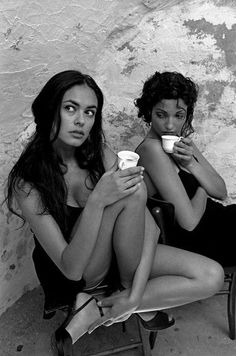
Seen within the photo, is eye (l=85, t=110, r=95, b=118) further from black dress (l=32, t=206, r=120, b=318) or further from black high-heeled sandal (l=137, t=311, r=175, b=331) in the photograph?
black high-heeled sandal (l=137, t=311, r=175, b=331)

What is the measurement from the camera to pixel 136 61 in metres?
3.25

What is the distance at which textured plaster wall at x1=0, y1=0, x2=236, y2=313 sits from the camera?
2.73 m

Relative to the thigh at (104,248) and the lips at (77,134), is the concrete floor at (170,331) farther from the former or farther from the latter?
the lips at (77,134)

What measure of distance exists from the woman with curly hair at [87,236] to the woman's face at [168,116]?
399 millimetres

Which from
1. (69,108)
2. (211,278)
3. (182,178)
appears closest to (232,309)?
(211,278)

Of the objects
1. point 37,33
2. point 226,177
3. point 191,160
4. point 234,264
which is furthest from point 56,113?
point 226,177

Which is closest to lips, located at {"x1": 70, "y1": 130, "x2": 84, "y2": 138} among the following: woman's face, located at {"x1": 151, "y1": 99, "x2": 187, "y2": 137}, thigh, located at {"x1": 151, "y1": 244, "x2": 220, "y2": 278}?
woman's face, located at {"x1": 151, "y1": 99, "x2": 187, "y2": 137}

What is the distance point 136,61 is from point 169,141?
102 cm

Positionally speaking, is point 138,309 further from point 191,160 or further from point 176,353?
point 191,160

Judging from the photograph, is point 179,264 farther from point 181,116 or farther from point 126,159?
point 181,116

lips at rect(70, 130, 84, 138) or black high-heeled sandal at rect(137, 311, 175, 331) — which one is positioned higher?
lips at rect(70, 130, 84, 138)

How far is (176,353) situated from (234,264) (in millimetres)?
555

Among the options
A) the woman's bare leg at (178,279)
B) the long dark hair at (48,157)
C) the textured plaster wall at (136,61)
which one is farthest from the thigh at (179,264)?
the textured plaster wall at (136,61)

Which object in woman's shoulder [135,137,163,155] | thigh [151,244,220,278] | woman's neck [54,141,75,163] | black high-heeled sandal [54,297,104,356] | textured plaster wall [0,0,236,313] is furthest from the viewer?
textured plaster wall [0,0,236,313]
